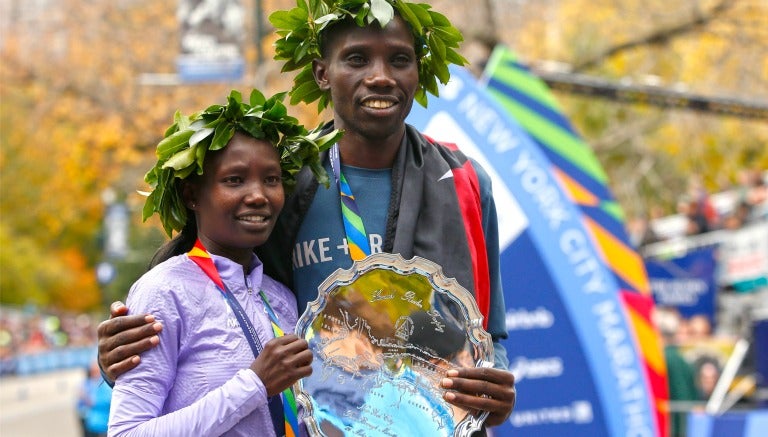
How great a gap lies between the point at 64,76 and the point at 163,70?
4.19 ft

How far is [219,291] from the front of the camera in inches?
136

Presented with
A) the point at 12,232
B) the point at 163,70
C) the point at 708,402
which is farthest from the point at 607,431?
the point at 12,232

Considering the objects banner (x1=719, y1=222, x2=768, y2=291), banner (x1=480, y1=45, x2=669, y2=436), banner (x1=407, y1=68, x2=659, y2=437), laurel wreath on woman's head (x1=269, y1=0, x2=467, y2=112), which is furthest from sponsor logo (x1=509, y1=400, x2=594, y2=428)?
banner (x1=719, y1=222, x2=768, y2=291)

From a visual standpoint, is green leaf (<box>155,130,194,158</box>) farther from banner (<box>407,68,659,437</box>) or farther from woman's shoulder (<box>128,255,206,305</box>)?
banner (<box>407,68,659,437</box>)

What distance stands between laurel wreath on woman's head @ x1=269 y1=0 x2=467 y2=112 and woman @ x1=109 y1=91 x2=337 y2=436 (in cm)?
27

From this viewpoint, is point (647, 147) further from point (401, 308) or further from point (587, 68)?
point (401, 308)

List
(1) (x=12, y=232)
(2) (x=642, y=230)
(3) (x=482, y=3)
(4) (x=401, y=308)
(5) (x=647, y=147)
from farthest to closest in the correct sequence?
(1) (x=12, y=232), (5) (x=647, y=147), (2) (x=642, y=230), (3) (x=482, y=3), (4) (x=401, y=308)

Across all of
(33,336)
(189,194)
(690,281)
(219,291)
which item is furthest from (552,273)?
(33,336)

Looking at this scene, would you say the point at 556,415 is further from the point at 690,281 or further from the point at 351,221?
the point at 690,281

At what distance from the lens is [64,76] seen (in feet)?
56.2

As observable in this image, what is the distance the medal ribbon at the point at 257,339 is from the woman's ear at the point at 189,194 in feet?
0.61

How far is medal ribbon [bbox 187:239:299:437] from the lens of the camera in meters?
3.41

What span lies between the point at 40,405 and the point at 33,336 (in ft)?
38.5

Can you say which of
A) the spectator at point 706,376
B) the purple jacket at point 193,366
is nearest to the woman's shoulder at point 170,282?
the purple jacket at point 193,366
